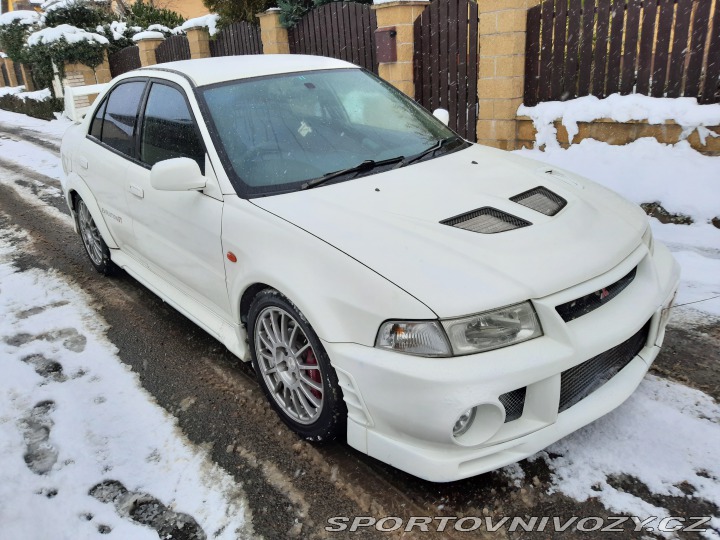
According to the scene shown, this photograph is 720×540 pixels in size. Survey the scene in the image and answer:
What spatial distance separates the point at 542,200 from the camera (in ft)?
9.50

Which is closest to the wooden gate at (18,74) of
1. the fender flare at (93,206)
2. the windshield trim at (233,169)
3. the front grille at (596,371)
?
the fender flare at (93,206)

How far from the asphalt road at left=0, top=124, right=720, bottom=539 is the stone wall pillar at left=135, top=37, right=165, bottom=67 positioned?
12260 mm

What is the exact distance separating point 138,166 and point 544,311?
283 centimetres

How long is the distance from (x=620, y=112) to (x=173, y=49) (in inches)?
451

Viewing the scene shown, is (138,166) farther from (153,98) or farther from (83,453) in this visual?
(83,453)

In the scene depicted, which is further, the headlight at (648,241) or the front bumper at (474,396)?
the headlight at (648,241)

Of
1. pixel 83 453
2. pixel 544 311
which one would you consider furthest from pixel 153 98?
pixel 544 311

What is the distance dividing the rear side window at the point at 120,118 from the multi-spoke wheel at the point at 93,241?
0.75 meters

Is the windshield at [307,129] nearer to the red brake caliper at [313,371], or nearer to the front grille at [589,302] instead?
the red brake caliper at [313,371]

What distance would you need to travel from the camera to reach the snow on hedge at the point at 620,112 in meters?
5.41

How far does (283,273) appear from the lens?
2623 mm

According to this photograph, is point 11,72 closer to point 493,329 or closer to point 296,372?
point 296,372

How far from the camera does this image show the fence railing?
5.52m

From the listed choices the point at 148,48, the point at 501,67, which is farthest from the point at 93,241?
the point at 148,48
